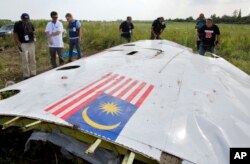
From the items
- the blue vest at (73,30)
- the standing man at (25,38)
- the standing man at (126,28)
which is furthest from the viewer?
the standing man at (126,28)

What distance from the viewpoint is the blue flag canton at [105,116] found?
268 cm

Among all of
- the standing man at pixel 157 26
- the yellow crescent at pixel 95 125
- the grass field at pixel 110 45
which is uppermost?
the standing man at pixel 157 26

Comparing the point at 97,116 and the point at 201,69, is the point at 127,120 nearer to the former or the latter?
the point at 97,116

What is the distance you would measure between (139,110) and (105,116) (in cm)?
38

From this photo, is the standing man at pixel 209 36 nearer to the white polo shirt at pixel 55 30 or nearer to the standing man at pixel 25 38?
the white polo shirt at pixel 55 30

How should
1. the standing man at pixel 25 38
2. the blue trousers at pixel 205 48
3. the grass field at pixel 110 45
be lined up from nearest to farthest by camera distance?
1. the standing man at pixel 25 38
2. the blue trousers at pixel 205 48
3. the grass field at pixel 110 45

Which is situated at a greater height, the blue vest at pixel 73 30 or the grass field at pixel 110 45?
the blue vest at pixel 73 30

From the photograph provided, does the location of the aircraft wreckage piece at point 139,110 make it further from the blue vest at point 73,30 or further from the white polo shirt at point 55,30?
the blue vest at point 73,30

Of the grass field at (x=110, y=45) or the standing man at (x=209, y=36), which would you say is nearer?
the standing man at (x=209, y=36)

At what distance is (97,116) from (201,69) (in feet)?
8.17

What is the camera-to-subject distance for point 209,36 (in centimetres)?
869

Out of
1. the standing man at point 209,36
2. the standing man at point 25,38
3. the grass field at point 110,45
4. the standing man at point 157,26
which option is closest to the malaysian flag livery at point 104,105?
the standing man at point 25,38

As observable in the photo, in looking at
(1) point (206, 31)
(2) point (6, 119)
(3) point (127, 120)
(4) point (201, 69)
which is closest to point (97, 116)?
(3) point (127, 120)

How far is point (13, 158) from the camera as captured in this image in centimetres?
337
